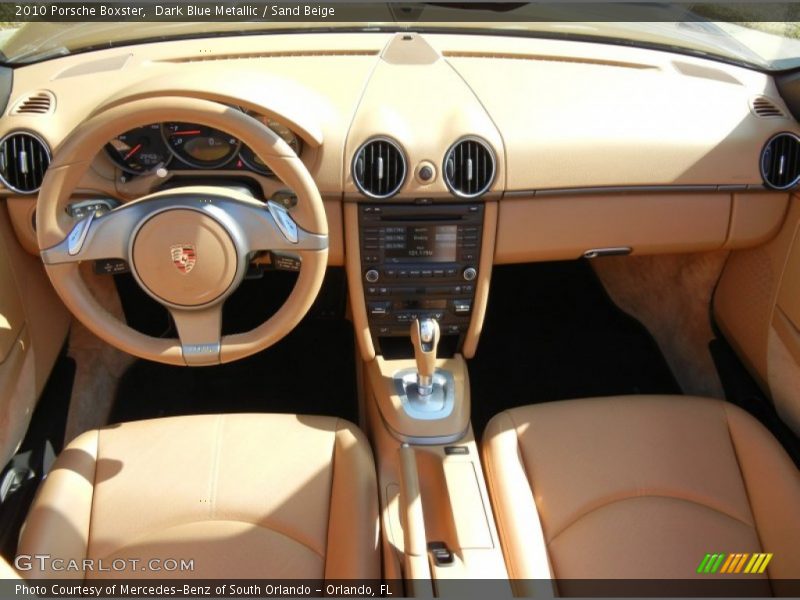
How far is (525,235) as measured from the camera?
192cm

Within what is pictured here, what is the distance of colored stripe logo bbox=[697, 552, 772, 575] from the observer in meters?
1.54

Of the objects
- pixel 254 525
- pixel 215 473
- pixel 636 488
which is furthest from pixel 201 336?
pixel 636 488

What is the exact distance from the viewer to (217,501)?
1.58 metres

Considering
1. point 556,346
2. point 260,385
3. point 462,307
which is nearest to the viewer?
point 462,307

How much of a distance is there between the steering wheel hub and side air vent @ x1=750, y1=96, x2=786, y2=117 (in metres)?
1.44

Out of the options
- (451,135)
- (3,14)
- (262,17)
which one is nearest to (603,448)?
(451,135)

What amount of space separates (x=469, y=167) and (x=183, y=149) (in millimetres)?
682

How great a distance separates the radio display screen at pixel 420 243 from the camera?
184 cm

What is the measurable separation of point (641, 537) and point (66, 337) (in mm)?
1730

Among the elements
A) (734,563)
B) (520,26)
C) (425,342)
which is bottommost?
(734,563)

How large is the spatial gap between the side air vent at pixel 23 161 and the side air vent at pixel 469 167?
0.97 m

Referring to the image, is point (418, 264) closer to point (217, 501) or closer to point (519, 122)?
point (519, 122)

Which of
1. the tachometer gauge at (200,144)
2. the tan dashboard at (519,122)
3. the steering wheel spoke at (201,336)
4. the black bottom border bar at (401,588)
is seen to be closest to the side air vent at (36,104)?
the tan dashboard at (519,122)

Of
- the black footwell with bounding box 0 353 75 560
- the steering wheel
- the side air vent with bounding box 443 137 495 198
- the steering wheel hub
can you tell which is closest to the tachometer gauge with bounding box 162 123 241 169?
the steering wheel
